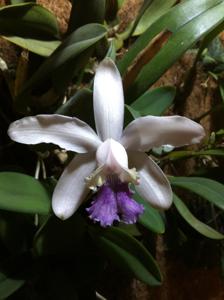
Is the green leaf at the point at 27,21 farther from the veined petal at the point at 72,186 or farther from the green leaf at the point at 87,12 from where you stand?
the veined petal at the point at 72,186

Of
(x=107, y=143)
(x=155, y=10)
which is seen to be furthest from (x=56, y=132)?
(x=155, y=10)

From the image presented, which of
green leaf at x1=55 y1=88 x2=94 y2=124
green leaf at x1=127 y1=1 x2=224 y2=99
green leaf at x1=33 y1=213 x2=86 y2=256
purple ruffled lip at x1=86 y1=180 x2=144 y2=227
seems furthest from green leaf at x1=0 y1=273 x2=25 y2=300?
green leaf at x1=127 y1=1 x2=224 y2=99

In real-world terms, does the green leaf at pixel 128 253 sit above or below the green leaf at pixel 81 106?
below

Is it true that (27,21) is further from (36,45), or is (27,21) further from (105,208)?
(105,208)

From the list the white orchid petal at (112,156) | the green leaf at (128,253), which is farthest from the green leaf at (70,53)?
the green leaf at (128,253)

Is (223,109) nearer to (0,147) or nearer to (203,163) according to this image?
(203,163)

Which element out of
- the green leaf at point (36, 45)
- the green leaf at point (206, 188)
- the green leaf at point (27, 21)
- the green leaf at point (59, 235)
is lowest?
the green leaf at point (59, 235)
